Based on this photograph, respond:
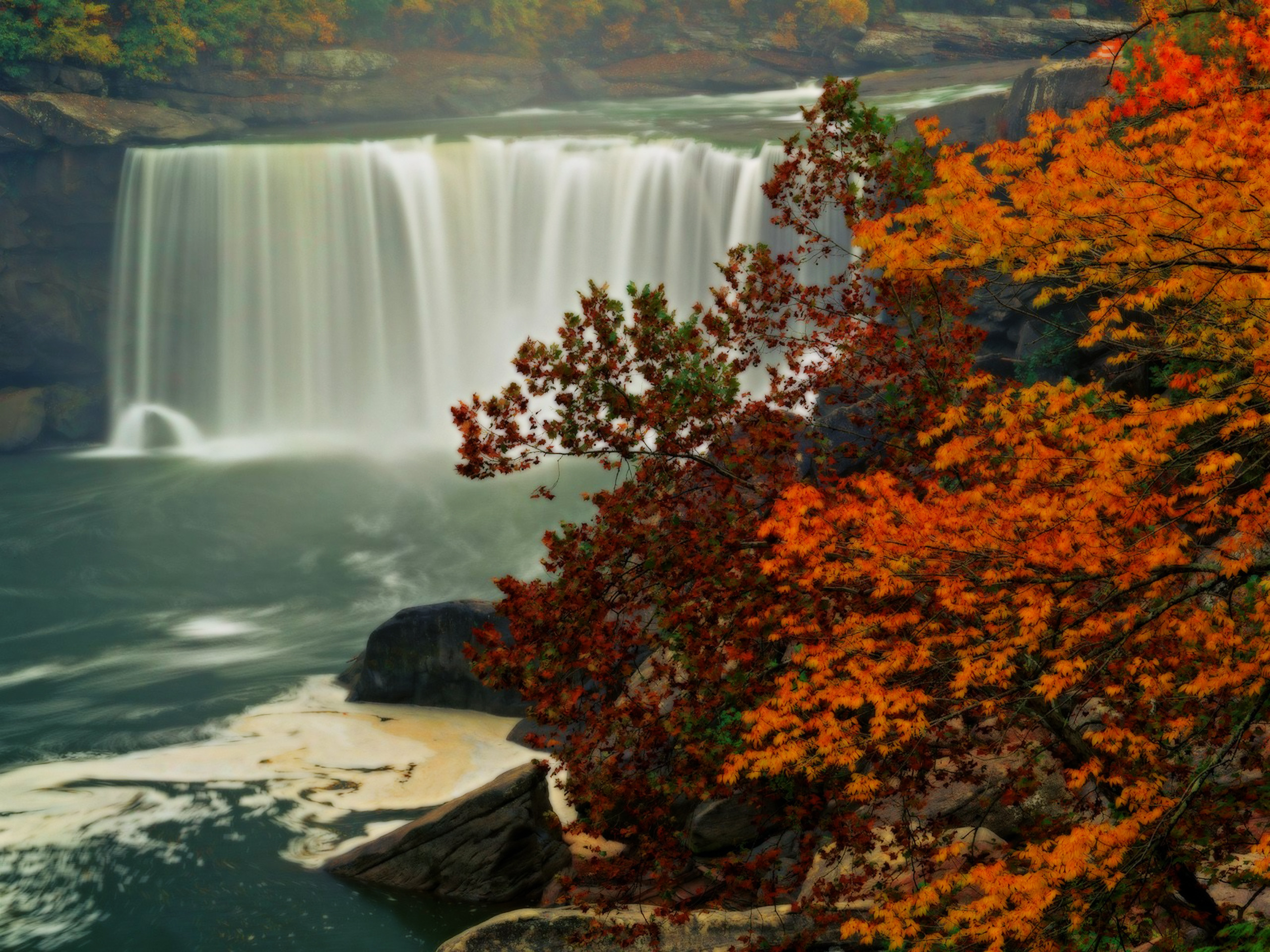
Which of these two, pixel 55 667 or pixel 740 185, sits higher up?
pixel 740 185

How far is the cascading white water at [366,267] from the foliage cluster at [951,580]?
58.4 feet

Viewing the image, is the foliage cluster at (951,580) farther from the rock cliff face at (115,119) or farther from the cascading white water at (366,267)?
the cascading white water at (366,267)

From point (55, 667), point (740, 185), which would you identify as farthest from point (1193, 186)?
point (740, 185)

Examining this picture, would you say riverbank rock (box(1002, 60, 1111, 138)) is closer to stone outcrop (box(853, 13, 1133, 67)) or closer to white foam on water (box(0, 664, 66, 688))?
white foam on water (box(0, 664, 66, 688))

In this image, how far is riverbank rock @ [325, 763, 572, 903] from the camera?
9.54 m

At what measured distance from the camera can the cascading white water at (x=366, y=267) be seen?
26250mm

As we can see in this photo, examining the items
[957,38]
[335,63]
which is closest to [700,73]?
[957,38]

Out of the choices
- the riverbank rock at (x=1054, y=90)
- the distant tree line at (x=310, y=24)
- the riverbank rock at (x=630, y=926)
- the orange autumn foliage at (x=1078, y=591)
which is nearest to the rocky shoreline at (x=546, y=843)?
the riverbank rock at (x=630, y=926)

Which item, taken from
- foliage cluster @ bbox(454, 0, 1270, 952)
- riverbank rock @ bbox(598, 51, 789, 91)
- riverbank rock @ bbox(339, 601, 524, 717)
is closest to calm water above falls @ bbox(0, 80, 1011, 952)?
riverbank rock @ bbox(339, 601, 524, 717)

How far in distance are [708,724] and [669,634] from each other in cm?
67

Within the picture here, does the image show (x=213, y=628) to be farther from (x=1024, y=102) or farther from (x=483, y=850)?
(x=1024, y=102)

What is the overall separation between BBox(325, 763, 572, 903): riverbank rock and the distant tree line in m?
26.4

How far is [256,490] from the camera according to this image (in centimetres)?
2456

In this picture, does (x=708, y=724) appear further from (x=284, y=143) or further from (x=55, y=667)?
(x=284, y=143)
